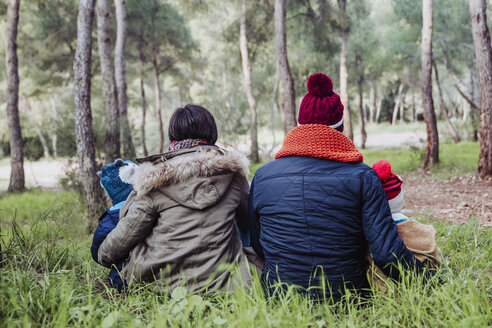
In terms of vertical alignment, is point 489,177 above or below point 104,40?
below

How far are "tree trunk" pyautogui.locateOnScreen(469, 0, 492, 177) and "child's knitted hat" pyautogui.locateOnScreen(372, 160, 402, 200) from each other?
249 inches

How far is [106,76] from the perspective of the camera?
920 cm

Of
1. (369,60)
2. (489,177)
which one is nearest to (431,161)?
(489,177)

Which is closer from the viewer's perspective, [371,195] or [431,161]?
[371,195]

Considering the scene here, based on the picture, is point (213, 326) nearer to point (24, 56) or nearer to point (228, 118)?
point (228, 118)

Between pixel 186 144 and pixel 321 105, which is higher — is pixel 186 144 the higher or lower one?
the lower one

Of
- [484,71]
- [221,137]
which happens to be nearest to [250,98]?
[221,137]

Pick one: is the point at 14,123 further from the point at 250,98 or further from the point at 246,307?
the point at 246,307

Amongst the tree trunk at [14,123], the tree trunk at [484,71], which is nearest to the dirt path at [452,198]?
the tree trunk at [484,71]

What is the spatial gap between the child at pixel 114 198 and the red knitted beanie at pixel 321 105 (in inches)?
48.4

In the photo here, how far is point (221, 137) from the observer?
15.6m

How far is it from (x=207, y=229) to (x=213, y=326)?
1.89 ft

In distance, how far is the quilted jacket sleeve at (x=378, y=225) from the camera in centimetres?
198

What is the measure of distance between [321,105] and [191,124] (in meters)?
0.89
